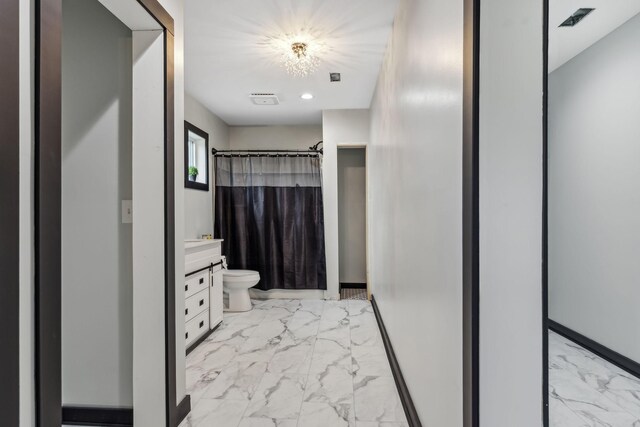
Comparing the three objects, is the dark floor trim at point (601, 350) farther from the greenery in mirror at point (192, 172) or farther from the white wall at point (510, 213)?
the greenery in mirror at point (192, 172)

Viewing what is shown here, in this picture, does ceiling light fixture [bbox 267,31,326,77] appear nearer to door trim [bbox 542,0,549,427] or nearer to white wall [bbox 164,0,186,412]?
white wall [bbox 164,0,186,412]

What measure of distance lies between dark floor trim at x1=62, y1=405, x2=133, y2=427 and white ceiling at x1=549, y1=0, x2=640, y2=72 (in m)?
2.50

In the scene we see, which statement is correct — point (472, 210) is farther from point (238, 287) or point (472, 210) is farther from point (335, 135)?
point (335, 135)

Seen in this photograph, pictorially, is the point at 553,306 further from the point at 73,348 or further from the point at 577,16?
the point at 73,348

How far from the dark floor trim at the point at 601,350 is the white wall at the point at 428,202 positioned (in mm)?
402

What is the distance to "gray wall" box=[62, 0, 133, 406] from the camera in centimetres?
172

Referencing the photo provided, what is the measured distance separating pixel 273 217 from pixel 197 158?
46.4 inches

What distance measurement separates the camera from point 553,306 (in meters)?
1.12

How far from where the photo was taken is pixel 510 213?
3.02ft

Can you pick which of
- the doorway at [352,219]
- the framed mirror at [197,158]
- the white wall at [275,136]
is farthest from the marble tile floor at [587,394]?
the white wall at [275,136]

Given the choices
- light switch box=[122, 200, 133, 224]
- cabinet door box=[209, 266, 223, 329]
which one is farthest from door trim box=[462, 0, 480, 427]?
cabinet door box=[209, 266, 223, 329]

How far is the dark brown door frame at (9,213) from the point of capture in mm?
772

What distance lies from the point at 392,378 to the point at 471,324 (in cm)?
146

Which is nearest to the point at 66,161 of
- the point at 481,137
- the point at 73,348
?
the point at 73,348
